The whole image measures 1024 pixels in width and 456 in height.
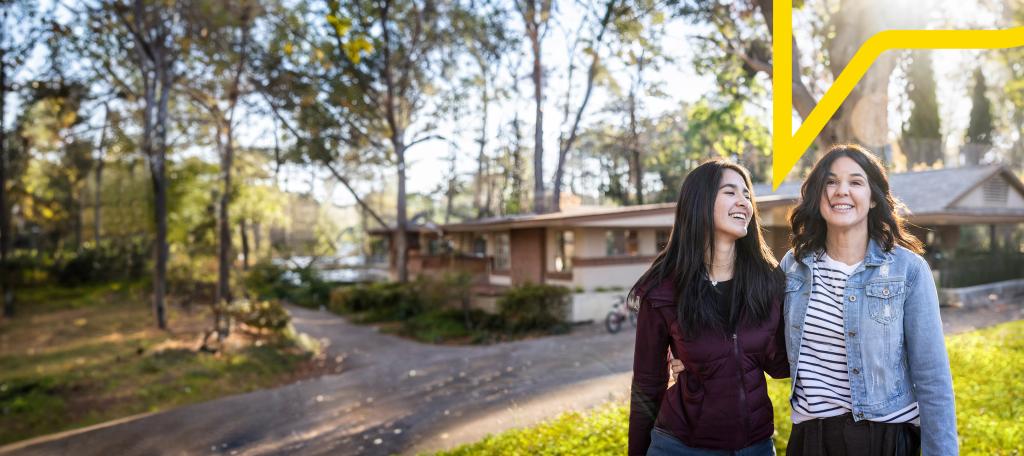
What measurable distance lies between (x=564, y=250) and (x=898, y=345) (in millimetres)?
18034

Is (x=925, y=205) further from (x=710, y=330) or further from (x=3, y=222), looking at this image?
(x=3, y=222)

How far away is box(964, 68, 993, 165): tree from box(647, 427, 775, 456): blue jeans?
39.3 meters

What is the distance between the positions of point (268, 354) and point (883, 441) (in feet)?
44.6

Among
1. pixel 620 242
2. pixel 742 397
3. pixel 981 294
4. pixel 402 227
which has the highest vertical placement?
pixel 402 227

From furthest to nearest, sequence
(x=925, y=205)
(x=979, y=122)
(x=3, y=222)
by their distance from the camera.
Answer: (x=979, y=122) < (x=3, y=222) < (x=925, y=205)

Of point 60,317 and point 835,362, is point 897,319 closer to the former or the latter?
point 835,362

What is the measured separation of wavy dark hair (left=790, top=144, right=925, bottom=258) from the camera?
8.02 ft

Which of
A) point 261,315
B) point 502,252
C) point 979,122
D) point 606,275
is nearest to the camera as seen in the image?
point 261,315

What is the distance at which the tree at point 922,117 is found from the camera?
29.4 metres

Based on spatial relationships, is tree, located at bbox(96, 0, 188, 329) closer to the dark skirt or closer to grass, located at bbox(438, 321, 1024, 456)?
grass, located at bbox(438, 321, 1024, 456)

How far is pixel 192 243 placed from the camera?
20.7m

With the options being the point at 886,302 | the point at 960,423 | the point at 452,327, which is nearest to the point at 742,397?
the point at 886,302

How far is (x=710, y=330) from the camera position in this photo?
243 centimetres

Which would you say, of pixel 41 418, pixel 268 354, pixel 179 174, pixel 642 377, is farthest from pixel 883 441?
pixel 179 174
